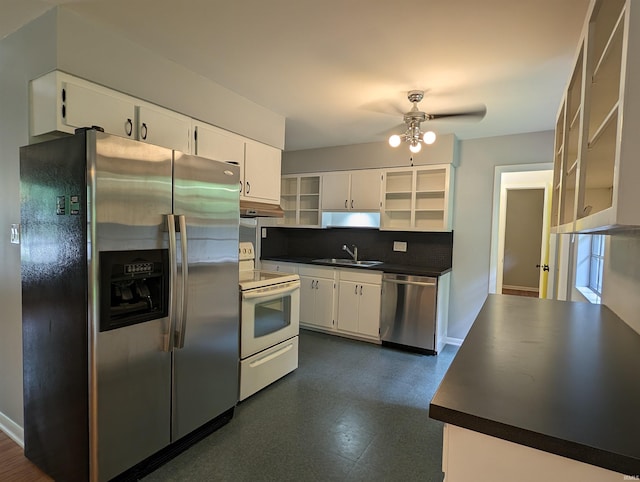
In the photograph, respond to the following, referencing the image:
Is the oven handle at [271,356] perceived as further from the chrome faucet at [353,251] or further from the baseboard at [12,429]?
the chrome faucet at [353,251]

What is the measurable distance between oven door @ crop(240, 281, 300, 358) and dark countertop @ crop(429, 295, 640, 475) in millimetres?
1611

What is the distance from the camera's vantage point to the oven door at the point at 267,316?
8.47 ft

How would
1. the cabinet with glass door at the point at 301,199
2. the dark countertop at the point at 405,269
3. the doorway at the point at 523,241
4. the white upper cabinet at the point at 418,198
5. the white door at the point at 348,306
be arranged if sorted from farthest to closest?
the doorway at the point at 523,241
the cabinet with glass door at the point at 301,199
the white door at the point at 348,306
the white upper cabinet at the point at 418,198
the dark countertop at the point at 405,269

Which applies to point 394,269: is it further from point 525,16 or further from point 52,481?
point 52,481

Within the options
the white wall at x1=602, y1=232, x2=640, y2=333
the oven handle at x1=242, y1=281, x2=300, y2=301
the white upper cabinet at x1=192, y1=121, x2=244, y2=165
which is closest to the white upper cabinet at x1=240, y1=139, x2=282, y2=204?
the white upper cabinet at x1=192, y1=121, x2=244, y2=165

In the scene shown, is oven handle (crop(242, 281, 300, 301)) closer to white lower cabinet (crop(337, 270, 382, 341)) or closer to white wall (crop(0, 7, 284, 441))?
white lower cabinet (crop(337, 270, 382, 341))

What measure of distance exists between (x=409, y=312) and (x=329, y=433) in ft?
6.10

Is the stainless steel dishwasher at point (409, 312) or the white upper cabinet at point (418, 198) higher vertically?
the white upper cabinet at point (418, 198)

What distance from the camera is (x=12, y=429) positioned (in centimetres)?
217

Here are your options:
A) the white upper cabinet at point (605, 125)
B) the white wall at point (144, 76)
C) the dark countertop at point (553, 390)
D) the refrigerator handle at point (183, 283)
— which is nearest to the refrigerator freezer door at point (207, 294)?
the refrigerator handle at point (183, 283)

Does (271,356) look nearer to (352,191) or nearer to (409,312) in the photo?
(409,312)

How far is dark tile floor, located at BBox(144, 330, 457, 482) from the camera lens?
1927 millimetres

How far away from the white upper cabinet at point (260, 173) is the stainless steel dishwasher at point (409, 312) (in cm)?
162

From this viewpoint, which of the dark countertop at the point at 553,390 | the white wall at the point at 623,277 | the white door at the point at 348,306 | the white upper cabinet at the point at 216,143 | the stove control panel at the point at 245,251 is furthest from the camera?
the white door at the point at 348,306
